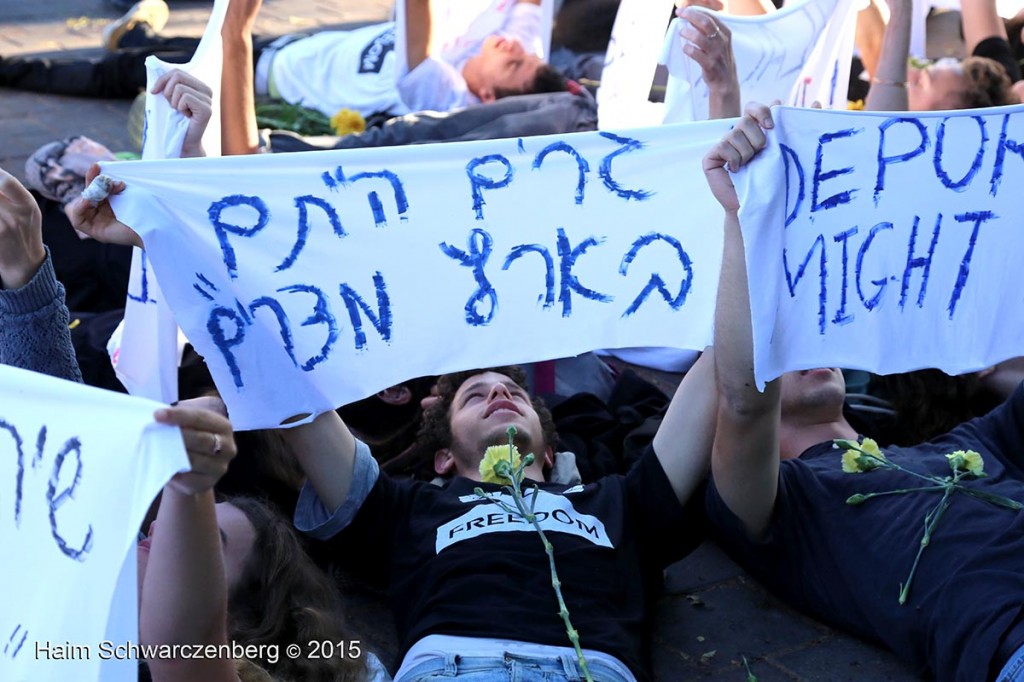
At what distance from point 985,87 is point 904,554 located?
279cm

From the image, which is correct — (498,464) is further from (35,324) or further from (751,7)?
(751,7)

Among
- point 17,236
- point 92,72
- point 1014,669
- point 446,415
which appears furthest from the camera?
point 92,72

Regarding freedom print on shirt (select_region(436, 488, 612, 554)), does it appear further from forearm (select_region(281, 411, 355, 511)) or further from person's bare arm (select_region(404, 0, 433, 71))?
person's bare arm (select_region(404, 0, 433, 71))

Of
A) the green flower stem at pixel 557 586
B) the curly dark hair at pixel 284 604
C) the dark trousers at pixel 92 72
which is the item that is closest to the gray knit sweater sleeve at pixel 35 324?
the curly dark hair at pixel 284 604

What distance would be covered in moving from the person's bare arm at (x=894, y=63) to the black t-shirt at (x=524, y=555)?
7.45ft

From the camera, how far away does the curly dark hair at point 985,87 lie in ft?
15.3

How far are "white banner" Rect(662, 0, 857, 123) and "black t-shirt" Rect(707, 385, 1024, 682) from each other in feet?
4.18

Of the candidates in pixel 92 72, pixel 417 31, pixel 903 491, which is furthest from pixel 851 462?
pixel 92 72

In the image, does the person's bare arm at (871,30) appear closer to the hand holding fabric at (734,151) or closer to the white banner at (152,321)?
the hand holding fabric at (734,151)

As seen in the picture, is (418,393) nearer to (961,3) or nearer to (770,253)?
(770,253)

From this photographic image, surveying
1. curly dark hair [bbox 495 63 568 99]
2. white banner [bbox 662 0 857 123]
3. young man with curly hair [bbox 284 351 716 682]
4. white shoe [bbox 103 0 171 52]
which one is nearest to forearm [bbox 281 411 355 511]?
young man with curly hair [bbox 284 351 716 682]

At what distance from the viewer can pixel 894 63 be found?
438 cm

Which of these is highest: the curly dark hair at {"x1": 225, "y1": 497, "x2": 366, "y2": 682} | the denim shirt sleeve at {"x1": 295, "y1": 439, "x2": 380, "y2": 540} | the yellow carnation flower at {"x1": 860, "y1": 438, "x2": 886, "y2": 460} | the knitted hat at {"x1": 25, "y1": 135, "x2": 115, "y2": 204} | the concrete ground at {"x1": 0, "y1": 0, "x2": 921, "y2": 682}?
the knitted hat at {"x1": 25, "y1": 135, "x2": 115, "y2": 204}

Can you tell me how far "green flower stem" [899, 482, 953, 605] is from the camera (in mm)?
2504
